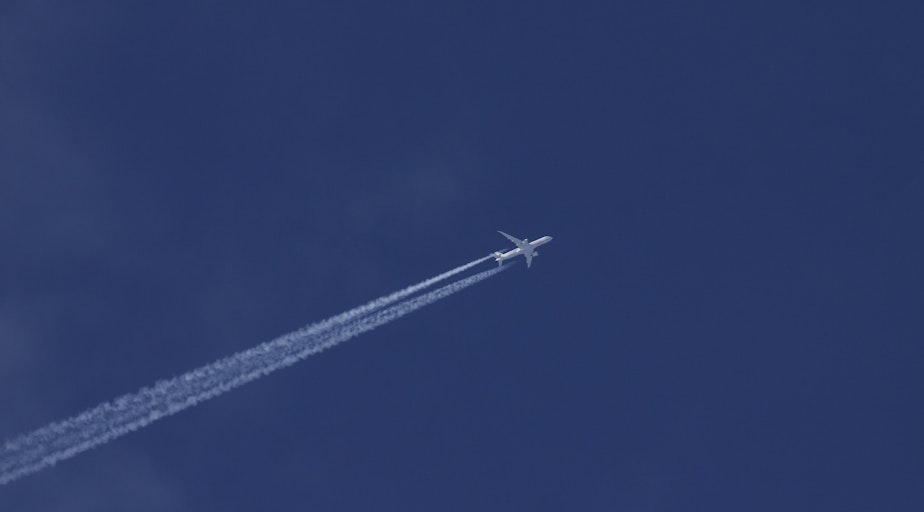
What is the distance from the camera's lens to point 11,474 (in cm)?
18650

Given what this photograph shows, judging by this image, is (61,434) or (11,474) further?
(61,434)

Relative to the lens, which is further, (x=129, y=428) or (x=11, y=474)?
(x=129, y=428)

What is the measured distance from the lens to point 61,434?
655ft

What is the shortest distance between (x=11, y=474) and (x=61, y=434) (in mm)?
13761

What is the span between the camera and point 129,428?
656ft

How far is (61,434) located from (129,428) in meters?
7.78

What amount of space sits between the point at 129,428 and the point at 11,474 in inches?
674
